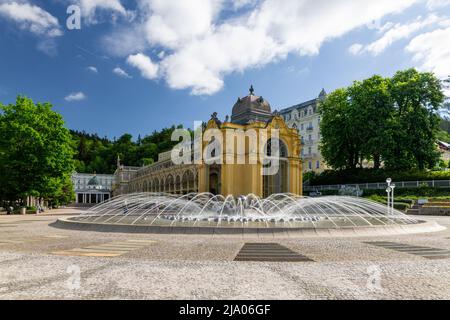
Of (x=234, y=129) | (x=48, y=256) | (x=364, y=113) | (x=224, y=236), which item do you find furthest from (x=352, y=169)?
(x=48, y=256)

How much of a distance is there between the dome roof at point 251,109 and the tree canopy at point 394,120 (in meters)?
13.6

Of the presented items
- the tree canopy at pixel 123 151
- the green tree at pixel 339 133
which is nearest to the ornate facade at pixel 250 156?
the green tree at pixel 339 133

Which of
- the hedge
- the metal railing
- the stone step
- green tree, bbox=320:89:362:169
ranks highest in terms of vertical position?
green tree, bbox=320:89:362:169

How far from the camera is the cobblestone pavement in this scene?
6918 millimetres

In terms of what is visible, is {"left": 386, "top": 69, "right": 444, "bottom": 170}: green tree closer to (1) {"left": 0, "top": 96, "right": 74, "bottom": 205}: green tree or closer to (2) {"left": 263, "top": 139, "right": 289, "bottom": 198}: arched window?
(2) {"left": 263, "top": 139, "right": 289, "bottom": 198}: arched window

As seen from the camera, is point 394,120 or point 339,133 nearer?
point 394,120

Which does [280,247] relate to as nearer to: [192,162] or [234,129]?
[234,129]

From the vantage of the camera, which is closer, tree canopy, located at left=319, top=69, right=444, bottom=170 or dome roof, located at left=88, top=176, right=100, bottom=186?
tree canopy, located at left=319, top=69, right=444, bottom=170

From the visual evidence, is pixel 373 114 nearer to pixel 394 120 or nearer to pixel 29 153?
pixel 394 120

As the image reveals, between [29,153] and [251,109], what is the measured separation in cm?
3044

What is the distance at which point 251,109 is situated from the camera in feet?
162

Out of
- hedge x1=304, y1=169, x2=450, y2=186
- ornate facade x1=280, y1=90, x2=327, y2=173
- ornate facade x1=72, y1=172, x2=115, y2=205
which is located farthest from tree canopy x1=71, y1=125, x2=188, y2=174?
hedge x1=304, y1=169, x2=450, y2=186

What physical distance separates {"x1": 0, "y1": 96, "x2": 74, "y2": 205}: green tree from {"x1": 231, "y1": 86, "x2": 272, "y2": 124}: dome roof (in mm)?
24776

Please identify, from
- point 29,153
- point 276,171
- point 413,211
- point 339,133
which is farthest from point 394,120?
point 29,153
